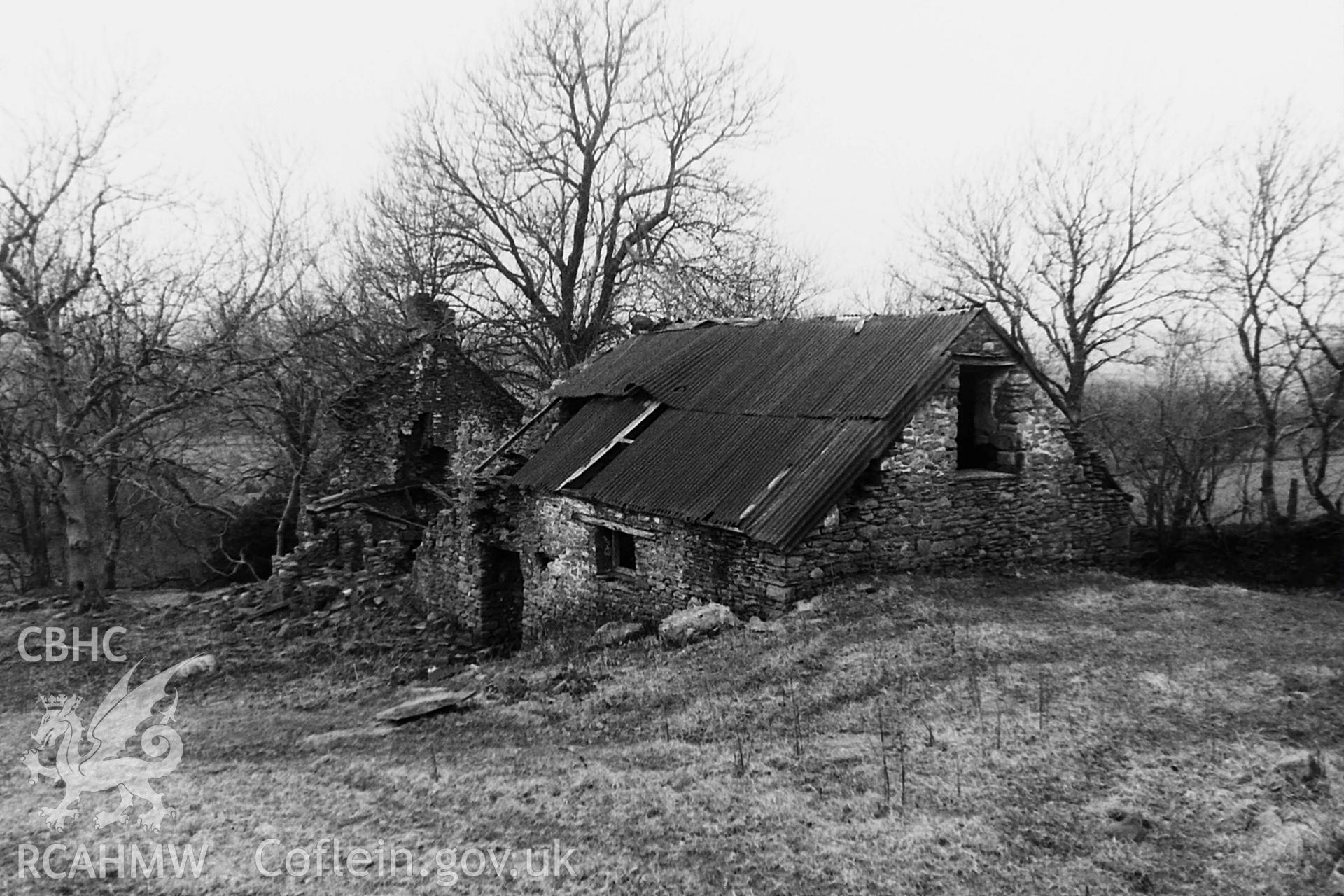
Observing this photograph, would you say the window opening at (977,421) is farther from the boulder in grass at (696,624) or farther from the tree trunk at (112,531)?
the tree trunk at (112,531)

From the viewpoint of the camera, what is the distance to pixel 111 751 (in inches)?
319

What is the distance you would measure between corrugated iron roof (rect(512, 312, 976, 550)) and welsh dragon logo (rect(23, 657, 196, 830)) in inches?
239

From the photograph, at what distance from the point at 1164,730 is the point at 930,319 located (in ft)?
23.3

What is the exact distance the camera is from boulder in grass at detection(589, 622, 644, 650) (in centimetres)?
1071

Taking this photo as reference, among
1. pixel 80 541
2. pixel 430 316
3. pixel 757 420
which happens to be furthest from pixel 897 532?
pixel 80 541

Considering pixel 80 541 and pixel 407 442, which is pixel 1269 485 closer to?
pixel 407 442

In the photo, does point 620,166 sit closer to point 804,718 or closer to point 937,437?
point 937,437

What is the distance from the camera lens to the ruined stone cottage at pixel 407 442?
17.5m

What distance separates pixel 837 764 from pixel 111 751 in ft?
23.0

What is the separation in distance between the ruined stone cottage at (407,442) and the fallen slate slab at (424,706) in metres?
8.39

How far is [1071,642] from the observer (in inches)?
347

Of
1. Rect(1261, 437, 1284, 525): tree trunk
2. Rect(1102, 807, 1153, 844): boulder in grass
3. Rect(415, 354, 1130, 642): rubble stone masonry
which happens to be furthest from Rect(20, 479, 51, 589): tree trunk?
Rect(1261, 437, 1284, 525): tree trunk

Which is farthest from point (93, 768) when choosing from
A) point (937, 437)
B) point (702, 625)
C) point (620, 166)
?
point (620, 166)

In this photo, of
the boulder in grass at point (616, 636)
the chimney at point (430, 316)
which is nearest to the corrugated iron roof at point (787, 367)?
the chimney at point (430, 316)
